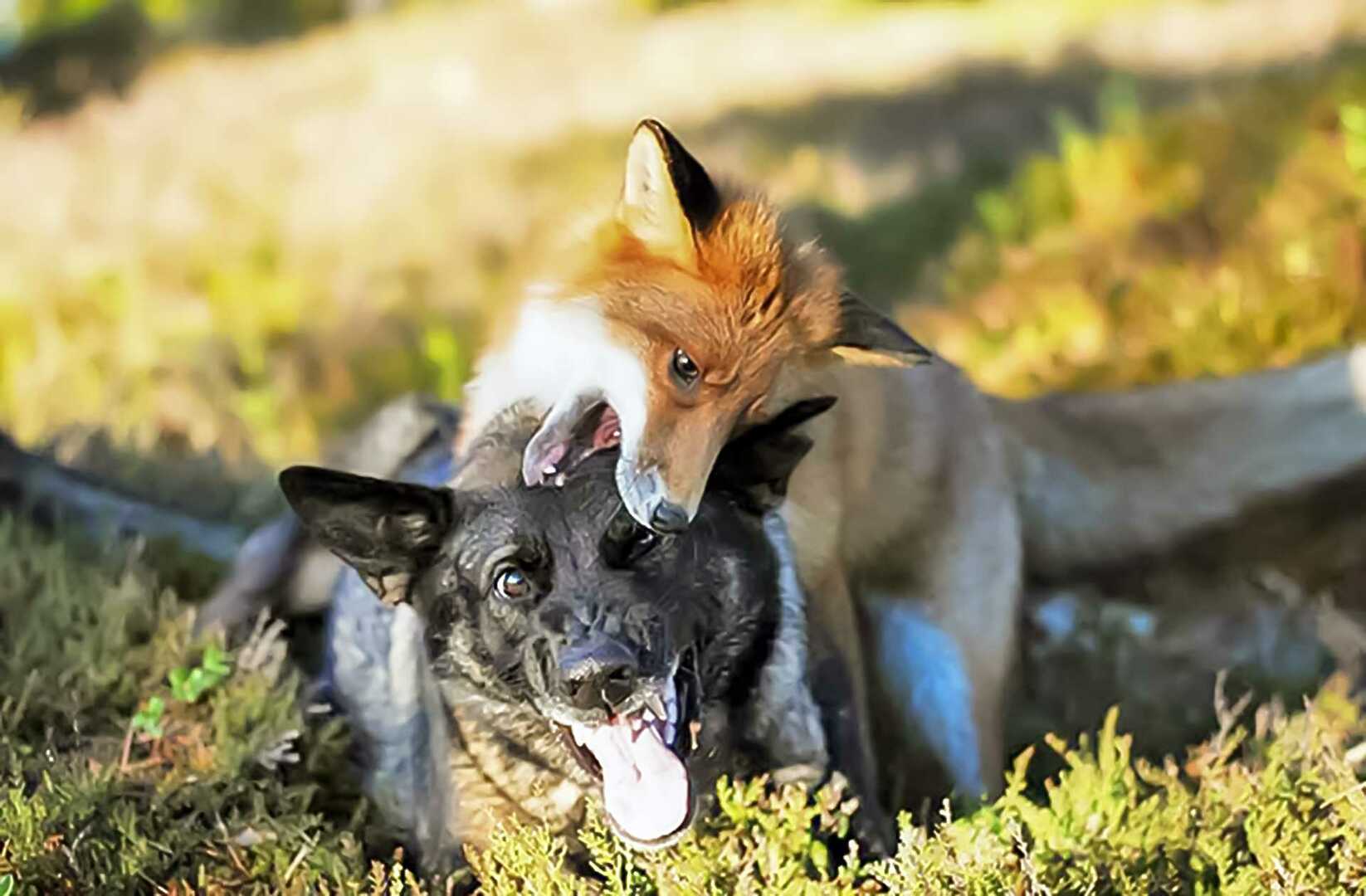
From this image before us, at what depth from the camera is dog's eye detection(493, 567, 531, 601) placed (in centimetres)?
303

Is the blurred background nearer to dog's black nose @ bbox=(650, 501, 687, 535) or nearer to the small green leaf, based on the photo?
dog's black nose @ bbox=(650, 501, 687, 535)

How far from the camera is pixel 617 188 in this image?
3.73 metres

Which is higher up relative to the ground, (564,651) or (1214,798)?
(564,651)

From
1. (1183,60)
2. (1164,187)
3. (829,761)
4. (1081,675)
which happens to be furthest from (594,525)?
(1183,60)

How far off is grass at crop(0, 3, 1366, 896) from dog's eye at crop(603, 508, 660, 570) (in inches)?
23.2

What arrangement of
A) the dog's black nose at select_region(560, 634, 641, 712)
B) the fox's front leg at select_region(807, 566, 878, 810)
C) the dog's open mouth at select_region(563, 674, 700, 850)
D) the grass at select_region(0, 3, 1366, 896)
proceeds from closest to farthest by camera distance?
the dog's black nose at select_region(560, 634, 641, 712)
the dog's open mouth at select_region(563, 674, 700, 850)
the grass at select_region(0, 3, 1366, 896)
the fox's front leg at select_region(807, 566, 878, 810)

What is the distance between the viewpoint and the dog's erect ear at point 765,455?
3.17 m

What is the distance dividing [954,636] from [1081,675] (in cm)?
68

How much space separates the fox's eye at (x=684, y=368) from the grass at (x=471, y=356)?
0.75 m

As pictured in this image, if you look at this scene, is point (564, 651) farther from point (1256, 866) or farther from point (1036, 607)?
point (1036, 607)

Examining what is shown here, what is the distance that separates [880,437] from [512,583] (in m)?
1.58

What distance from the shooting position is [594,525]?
3.03m

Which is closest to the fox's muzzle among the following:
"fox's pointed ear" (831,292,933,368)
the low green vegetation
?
"fox's pointed ear" (831,292,933,368)

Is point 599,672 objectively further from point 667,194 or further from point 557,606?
point 667,194
